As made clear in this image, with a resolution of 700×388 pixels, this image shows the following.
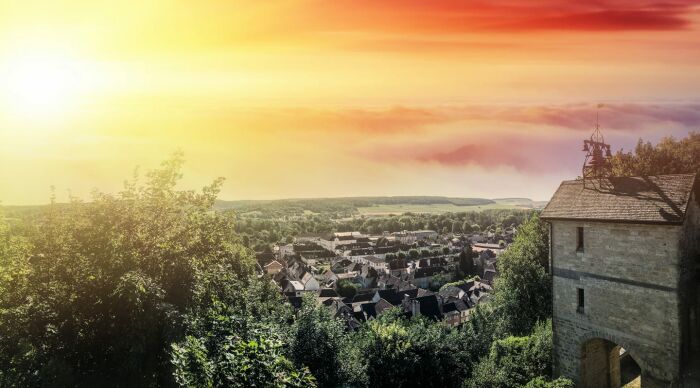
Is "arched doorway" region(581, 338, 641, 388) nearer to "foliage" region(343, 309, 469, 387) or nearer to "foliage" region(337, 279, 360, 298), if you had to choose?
"foliage" region(343, 309, 469, 387)

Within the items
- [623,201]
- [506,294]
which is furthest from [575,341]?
[506,294]

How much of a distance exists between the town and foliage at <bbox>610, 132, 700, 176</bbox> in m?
21.5

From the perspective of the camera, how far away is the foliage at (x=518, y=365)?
21.3m

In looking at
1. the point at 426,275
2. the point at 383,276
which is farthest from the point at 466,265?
the point at 383,276

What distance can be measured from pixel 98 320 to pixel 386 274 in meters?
96.5

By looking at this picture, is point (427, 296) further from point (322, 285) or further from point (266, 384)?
point (266, 384)

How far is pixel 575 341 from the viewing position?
1894cm

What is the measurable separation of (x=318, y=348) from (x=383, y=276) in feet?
275

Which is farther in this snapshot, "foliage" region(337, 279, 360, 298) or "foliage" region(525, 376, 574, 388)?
"foliage" region(337, 279, 360, 298)

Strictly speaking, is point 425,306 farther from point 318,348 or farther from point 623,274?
point 623,274

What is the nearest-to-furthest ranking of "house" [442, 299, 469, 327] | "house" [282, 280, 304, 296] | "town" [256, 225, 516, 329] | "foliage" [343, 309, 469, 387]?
"foliage" [343, 309, 469, 387] → "town" [256, 225, 516, 329] → "house" [442, 299, 469, 327] → "house" [282, 280, 304, 296]

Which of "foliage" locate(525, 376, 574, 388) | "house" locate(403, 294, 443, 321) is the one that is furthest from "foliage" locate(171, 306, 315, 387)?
"house" locate(403, 294, 443, 321)

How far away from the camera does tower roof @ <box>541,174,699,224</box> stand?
15.8 meters

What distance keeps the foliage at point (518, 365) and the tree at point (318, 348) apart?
6.56 m
